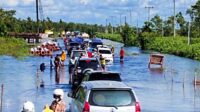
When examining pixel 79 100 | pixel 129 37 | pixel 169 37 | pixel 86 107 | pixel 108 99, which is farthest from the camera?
pixel 129 37

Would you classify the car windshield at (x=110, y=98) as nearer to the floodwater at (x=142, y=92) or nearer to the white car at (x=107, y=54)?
the floodwater at (x=142, y=92)

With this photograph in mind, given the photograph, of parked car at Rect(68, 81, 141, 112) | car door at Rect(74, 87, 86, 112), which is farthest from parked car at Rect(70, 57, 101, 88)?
parked car at Rect(68, 81, 141, 112)

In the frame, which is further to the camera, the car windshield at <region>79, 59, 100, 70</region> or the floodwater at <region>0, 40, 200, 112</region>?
the car windshield at <region>79, 59, 100, 70</region>

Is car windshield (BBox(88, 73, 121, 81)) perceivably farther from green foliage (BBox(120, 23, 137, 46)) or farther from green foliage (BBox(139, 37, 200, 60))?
green foliage (BBox(120, 23, 137, 46))

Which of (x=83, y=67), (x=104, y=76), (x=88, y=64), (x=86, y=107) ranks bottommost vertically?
(x=83, y=67)

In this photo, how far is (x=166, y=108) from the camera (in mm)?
23000

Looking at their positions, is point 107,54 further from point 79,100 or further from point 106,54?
point 79,100


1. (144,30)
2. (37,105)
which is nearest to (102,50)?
(37,105)

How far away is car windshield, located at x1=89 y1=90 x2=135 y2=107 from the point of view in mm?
14664

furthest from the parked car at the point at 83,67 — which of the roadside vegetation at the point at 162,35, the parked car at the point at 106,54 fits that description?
the roadside vegetation at the point at 162,35

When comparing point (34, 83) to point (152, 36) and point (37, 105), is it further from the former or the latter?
point (152, 36)

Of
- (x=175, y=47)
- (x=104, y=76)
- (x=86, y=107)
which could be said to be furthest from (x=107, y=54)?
(x=86, y=107)

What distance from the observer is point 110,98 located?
1473 centimetres

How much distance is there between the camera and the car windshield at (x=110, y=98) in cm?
1466
